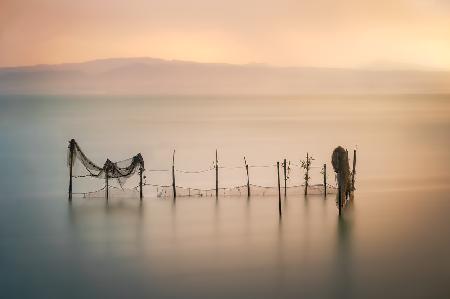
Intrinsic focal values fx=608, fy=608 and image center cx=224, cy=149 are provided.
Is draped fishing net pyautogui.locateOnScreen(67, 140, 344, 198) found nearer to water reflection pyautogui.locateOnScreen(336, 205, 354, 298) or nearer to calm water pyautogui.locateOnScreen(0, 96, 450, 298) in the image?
calm water pyautogui.locateOnScreen(0, 96, 450, 298)

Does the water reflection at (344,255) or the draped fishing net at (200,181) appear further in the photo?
the draped fishing net at (200,181)

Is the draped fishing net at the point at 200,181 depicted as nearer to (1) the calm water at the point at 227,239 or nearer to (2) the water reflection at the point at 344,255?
(1) the calm water at the point at 227,239

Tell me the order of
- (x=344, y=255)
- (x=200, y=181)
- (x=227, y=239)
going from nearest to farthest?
(x=344, y=255) < (x=227, y=239) < (x=200, y=181)

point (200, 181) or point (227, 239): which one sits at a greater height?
point (200, 181)

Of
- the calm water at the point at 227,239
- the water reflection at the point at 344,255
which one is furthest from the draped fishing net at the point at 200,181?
the water reflection at the point at 344,255

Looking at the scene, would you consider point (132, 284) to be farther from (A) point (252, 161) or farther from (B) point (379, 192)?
(A) point (252, 161)

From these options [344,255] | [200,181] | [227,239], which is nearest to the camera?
[344,255]

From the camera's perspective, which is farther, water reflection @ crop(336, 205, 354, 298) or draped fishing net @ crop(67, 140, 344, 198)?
draped fishing net @ crop(67, 140, 344, 198)

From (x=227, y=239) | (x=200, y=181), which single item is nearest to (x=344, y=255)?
(x=227, y=239)

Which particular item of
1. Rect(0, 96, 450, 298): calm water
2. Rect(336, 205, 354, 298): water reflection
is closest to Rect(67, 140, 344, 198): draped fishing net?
Rect(0, 96, 450, 298): calm water

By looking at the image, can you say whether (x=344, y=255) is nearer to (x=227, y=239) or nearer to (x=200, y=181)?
(x=227, y=239)

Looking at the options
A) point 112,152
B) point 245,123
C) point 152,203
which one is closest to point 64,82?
point 245,123

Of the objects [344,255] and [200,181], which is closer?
[344,255]

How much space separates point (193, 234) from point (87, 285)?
66.8 inches
